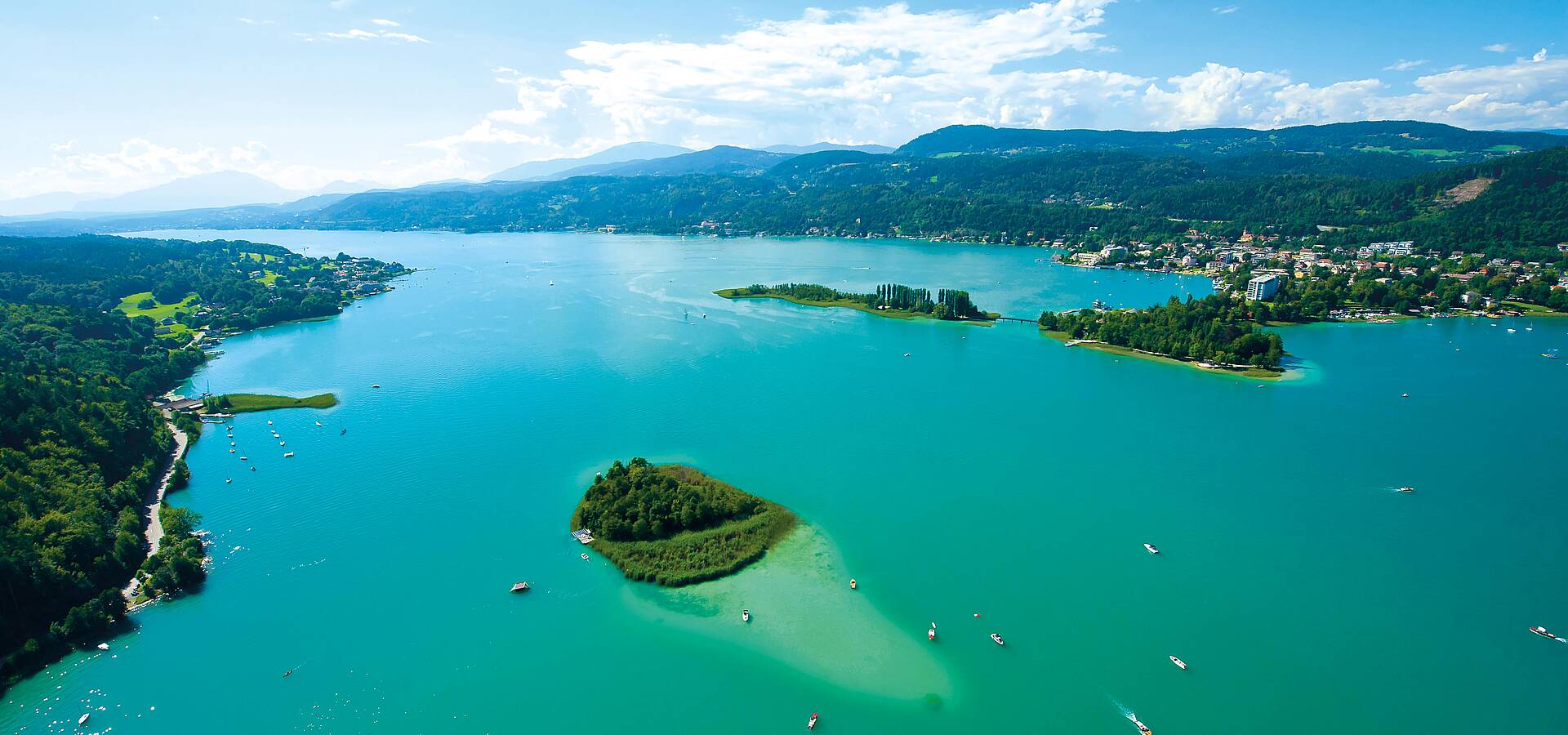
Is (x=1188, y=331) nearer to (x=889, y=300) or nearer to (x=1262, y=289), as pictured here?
(x=1262, y=289)

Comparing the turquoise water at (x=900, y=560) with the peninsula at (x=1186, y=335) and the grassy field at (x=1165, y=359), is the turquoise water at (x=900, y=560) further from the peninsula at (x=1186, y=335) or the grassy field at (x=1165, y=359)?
the peninsula at (x=1186, y=335)

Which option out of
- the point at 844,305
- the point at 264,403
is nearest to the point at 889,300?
the point at 844,305

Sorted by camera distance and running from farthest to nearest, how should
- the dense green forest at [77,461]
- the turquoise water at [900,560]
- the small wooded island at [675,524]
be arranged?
1. the small wooded island at [675,524]
2. the dense green forest at [77,461]
3. the turquoise water at [900,560]

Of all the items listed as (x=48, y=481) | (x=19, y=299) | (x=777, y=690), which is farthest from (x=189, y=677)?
(x=19, y=299)

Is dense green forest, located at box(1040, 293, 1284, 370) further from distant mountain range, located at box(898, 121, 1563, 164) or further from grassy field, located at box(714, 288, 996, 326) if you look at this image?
distant mountain range, located at box(898, 121, 1563, 164)

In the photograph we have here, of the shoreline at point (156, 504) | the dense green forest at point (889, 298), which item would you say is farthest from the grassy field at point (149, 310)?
the dense green forest at point (889, 298)
